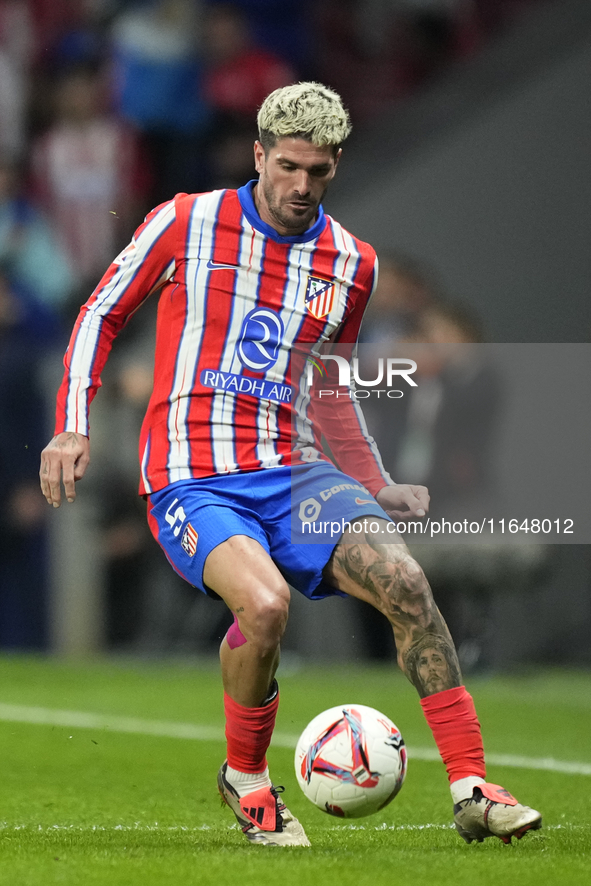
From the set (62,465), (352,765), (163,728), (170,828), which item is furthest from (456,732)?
(163,728)

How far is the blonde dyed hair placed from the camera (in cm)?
424

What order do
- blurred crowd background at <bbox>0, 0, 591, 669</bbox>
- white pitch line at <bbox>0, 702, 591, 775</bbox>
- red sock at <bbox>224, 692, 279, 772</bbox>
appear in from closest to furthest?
red sock at <bbox>224, 692, 279, 772</bbox> < white pitch line at <bbox>0, 702, 591, 775</bbox> < blurred crowd background at <bbox>0, 0, 591, 669</bbox>

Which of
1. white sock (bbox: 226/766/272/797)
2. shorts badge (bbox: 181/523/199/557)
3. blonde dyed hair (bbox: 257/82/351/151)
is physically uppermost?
blonde dyed hair (bbox: 257/82/351/151)

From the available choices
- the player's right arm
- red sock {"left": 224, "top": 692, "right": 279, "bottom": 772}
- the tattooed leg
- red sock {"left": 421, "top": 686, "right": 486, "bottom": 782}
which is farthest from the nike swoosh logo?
red sock {"left": 421, "top": 686, "right": 486, "bottom": 782}

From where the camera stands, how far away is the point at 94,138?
35.2 ft

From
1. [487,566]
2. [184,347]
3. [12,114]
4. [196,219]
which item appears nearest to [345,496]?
[184,347]

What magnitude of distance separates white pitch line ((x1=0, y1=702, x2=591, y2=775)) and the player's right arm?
8.82 feet

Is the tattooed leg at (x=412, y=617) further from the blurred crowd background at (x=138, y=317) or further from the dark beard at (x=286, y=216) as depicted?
the blurred crowd background at (x=138, y=317)

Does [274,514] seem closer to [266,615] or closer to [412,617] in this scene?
[266,615]

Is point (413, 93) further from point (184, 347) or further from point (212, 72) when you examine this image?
point (184, 347)

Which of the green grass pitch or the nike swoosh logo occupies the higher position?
the nike swoosh logo

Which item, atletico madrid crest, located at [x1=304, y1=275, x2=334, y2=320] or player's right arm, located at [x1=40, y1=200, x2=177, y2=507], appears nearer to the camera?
player's right arm, located at [x1=40, y1=200, x2=177, y2=507]

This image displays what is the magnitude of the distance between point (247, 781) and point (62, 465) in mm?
1112

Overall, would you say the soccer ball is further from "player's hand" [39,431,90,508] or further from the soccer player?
"player's hand" [39,431,90,508]
